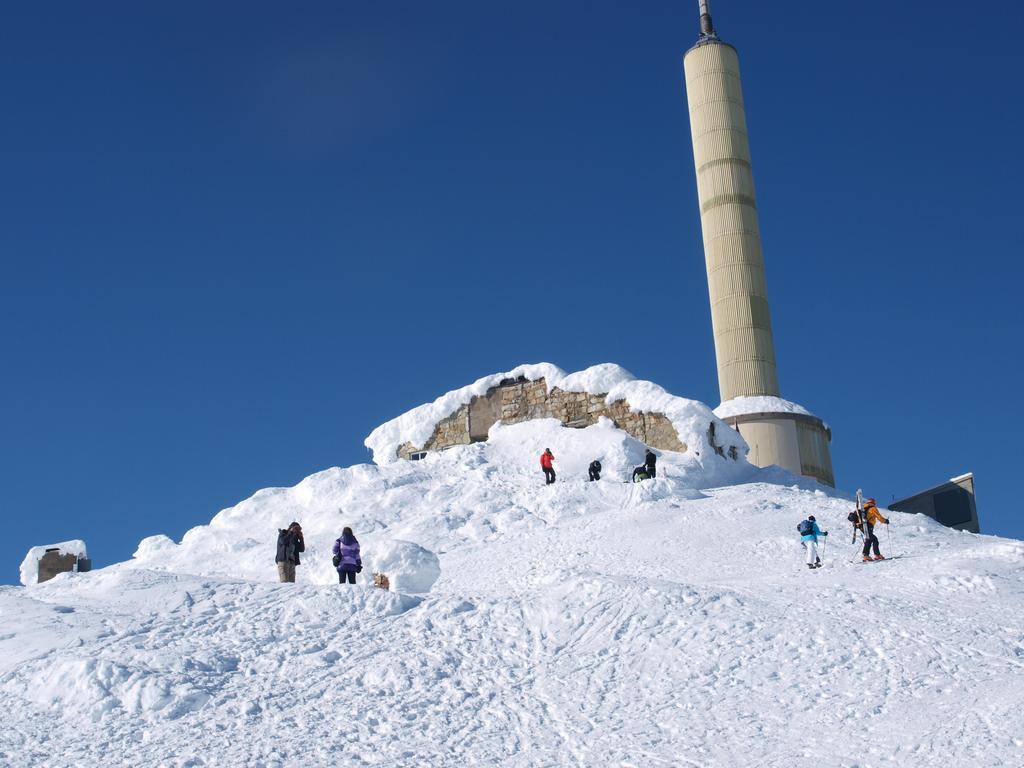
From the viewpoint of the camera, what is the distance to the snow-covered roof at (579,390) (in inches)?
1075

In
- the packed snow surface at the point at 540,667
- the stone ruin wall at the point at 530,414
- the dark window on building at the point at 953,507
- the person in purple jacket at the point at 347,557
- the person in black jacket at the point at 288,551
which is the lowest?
the packed snow surface at the point at 540,667

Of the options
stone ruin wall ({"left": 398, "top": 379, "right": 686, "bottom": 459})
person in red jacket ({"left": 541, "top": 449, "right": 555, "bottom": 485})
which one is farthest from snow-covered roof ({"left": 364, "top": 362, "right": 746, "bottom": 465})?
person in red jacket ({"left": 541, "top": 449, "right": 555, "bottom": 485})

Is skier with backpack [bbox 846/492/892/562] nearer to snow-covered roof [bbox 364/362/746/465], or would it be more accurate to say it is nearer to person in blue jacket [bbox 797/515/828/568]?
person in blue jacket [bbox 797/515/828/568]

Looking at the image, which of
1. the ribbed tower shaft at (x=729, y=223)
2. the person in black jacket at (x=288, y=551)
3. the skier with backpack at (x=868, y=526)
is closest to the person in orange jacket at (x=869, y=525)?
the skier with backpack at (x=868, y=526)

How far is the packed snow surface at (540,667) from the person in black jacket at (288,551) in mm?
431

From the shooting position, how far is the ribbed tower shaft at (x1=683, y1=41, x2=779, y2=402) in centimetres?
3506

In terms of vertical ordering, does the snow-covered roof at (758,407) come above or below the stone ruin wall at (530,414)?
above

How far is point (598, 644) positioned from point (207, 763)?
4.17 meters

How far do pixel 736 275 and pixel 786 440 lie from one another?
6.02 m

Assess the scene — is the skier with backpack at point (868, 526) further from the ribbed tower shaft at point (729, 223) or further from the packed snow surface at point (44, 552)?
the ribbed tower shaft at point (729, 223)

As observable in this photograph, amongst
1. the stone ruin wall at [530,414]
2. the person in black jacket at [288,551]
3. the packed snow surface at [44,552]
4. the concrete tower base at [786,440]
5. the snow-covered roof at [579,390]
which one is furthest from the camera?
→ the concrete tower base at [786,440]

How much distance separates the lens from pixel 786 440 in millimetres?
32719

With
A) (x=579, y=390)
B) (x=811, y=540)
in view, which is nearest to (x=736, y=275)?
(x=579, y=390)

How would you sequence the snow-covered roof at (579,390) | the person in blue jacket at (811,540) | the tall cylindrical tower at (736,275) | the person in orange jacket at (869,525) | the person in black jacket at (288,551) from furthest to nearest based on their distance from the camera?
the tall cylindrical tower at (736,275), the snow-covered roof at (579,390), the person in orange jacket at (869,525), the person in blue jacket at (811,540), the person in black jacket at (288,551)
